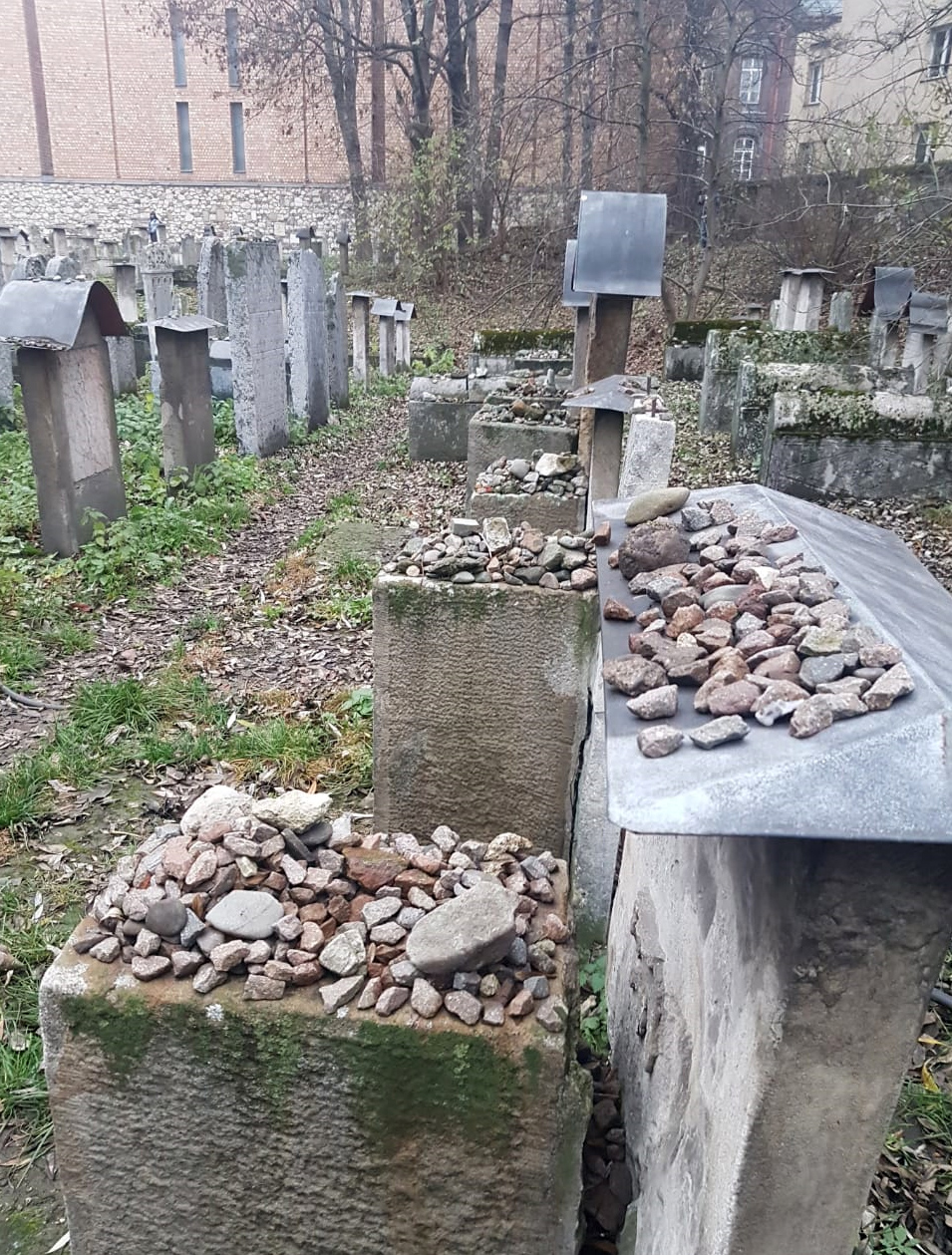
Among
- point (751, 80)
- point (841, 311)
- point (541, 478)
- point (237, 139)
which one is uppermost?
point (751, 80)

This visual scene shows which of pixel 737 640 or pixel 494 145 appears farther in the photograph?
pixel 494 145

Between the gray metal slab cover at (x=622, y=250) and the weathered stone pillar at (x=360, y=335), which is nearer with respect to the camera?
the gray metal slab cover at (x=622, y=250)

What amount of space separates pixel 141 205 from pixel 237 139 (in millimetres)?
4308

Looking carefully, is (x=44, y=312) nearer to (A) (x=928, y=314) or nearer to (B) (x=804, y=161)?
(A) (x=928, y=314)

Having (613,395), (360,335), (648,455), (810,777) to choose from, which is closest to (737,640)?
(810,777)

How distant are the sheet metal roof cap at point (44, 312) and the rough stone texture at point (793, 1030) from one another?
633cm

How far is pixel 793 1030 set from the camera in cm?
144

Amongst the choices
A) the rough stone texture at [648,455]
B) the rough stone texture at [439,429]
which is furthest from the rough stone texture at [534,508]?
the rough stone texture at [439,429]

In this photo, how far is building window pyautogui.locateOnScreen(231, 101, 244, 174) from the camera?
33.9 m

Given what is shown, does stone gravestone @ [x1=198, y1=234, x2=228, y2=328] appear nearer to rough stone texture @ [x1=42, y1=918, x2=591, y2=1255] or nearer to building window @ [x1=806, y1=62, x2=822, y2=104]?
rough stone texture @ [x1=42, y1=918, x2=591, y2=1255]

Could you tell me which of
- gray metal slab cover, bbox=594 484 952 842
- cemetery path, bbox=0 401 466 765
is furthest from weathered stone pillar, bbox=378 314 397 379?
gray metal slab cover, bbox=594 484 952 842

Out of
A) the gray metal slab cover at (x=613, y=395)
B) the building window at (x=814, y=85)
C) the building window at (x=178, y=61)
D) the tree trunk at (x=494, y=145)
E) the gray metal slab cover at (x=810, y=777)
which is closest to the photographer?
the gray metal slab cover at (x=810, y=777)

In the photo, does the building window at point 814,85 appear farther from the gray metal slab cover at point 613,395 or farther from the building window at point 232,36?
the gray metal slab cover at point 613,395

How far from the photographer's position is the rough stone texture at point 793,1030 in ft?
4.47
